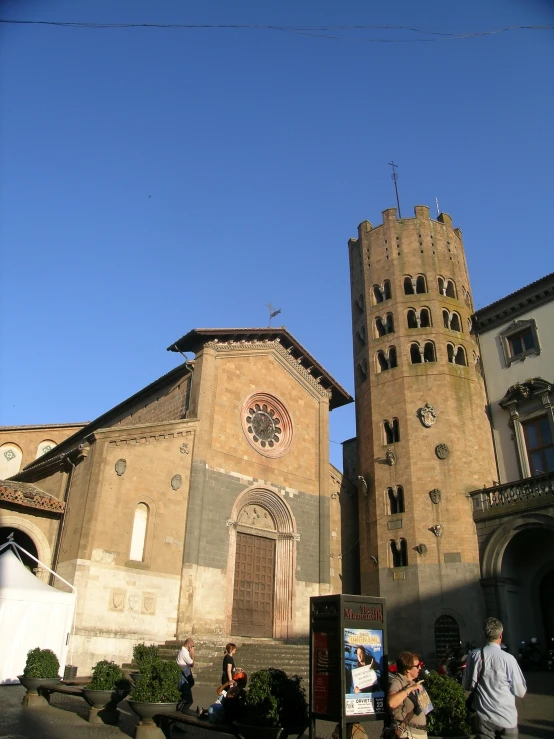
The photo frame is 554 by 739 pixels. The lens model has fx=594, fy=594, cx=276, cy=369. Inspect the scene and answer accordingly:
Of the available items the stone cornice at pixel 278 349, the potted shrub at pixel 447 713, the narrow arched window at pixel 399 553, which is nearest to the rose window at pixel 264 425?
the stone cornice at pixel 278 349

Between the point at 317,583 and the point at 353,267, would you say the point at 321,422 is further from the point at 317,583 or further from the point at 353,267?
the point at 353,267

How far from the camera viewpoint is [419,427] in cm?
2502

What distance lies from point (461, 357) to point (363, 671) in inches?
827

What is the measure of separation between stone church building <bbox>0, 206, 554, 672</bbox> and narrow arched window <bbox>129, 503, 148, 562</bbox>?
0.05m

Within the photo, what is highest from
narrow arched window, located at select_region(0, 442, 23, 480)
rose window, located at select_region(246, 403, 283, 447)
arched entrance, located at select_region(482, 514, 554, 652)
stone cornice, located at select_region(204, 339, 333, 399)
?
stone cornice, located at select_region(204, 339, 333, 399)

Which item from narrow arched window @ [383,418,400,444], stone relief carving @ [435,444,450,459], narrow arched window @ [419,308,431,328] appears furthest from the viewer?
narrow arched window @ [419,308,431,328]

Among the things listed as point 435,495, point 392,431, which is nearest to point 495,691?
point 435,495

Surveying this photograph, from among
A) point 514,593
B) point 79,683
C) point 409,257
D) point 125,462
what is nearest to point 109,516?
point 125,462

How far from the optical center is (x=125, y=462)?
19.6 m

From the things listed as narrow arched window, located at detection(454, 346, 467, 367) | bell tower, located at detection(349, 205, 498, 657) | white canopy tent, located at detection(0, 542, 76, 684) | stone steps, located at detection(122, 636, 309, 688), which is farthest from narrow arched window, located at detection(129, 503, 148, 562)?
narrow arched window, located at detection(454, 346, 467, 367)

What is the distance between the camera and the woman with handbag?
6508 millimetres

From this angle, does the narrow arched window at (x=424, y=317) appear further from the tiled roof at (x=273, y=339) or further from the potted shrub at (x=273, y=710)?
the potted shrub at (x=273, y=710)

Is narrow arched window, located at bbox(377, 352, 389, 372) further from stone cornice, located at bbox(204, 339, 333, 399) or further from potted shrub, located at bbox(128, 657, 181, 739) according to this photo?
potted shrub, located at bbox(128, 657, 181, 739)

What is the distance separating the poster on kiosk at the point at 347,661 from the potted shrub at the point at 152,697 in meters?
2.94
